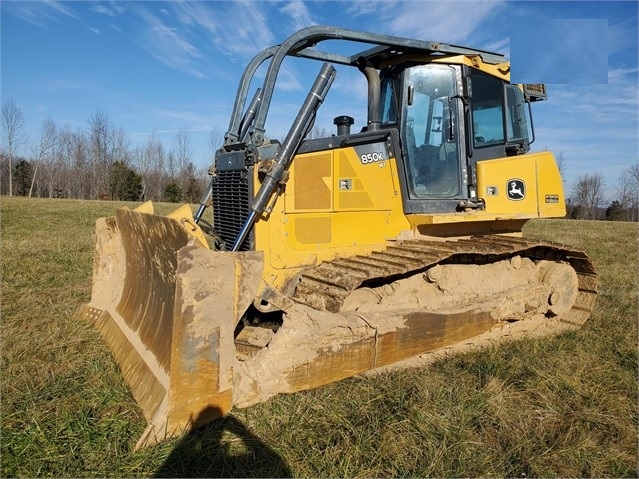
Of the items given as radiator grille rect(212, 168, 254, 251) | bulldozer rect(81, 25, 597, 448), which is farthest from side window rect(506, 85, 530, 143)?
radiator grille rect(212, 168, 254, 251)

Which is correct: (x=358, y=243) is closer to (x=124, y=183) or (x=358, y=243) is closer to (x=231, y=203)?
(x=231, y=203)

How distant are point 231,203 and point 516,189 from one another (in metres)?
3.20

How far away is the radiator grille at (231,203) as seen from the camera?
4434 millimetres

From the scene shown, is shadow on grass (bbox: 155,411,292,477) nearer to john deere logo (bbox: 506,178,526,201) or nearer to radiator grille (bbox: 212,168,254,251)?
radiator grille (bbox: 212,168,254,251)

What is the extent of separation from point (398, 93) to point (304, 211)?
1.64 m

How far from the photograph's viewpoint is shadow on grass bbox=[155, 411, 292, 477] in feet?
8.85

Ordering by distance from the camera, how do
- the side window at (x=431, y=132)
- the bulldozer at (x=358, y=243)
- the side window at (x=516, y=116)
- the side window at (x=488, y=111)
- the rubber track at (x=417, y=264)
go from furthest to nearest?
the side window at (x=516, y=116) < the side window at (x=488, y=111) < the side window at (x=431, y=132) < the rubber track at (x=417, y=264) < the bulldozer at (x=358, y=243)

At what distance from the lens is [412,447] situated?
118 inches

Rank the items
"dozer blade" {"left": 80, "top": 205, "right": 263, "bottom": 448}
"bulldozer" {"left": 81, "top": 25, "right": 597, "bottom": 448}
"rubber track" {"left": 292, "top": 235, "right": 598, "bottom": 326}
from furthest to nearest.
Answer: "rubber track" {"left": 292, "top": 235, "right": 598, "bottom": 326}
"bulldozer" {"left": 81, "top": 25, "right": 597, "bottom": 448}
"dozer blade" {"left": 80, "top": 205, "right": 263, "bottom": 448}

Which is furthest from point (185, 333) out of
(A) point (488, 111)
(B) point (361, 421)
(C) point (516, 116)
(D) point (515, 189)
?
(C) point (516, 116)

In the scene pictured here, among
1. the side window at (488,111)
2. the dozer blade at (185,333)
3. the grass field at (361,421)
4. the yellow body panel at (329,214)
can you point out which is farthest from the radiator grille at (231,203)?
the side window at (488,111)

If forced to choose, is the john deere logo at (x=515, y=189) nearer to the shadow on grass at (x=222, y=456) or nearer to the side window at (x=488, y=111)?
the side window at (x=488, y=111)

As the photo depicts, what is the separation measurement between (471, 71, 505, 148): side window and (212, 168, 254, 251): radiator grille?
2653 mm

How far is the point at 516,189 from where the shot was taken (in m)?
5.27
